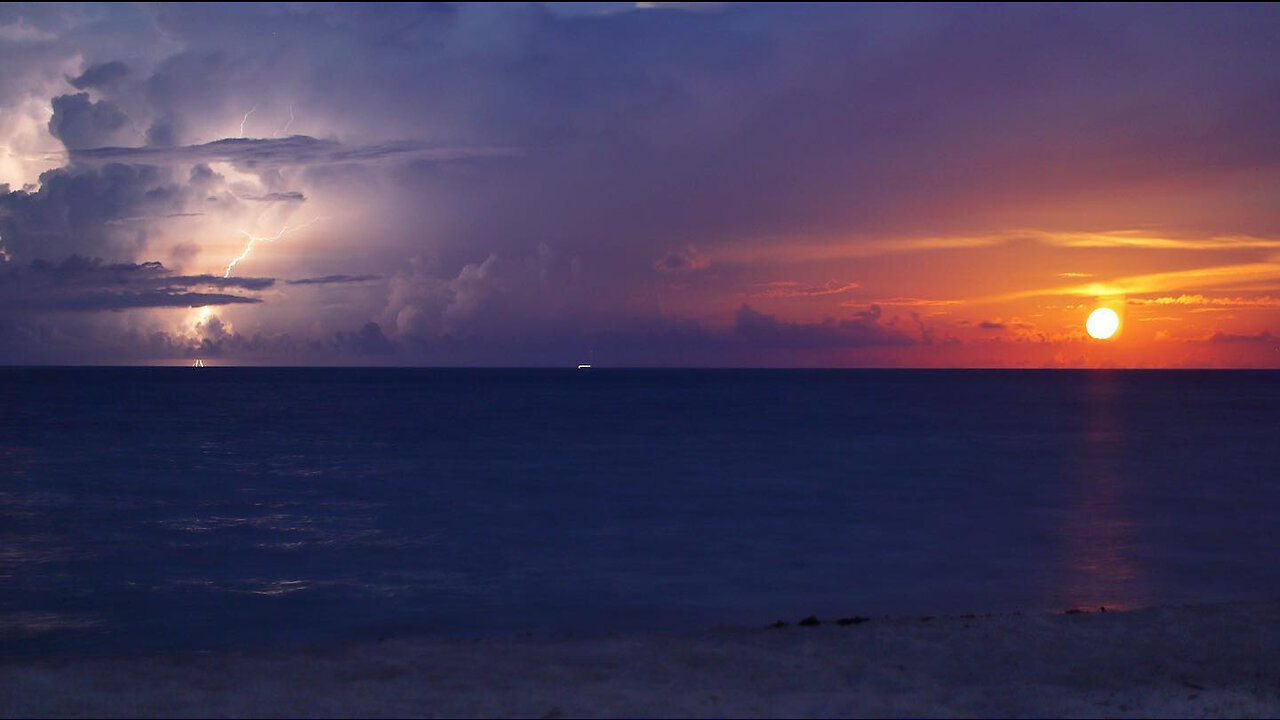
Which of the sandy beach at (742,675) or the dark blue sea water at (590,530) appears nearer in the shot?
the sandy beach at (742,675)

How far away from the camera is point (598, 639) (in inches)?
457

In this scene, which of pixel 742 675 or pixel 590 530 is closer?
pixel 742 675

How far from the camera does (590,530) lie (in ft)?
82.2

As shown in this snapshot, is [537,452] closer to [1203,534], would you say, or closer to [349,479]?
[349,479]

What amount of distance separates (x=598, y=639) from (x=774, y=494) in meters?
21.2

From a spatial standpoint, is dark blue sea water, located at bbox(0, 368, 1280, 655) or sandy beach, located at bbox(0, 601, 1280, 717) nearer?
sandy beach, located at bbox(0, 601, 1280, 717)

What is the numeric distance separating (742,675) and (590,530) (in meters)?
15.3

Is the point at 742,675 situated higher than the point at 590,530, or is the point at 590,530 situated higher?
the point at 742,675

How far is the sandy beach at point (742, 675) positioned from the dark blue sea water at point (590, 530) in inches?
140

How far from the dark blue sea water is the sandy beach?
11.6 ft

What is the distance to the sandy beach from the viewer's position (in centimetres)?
876

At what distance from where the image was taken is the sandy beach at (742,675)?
876cm

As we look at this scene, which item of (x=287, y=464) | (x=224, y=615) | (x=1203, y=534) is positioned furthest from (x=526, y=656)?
(x=287, y=464)

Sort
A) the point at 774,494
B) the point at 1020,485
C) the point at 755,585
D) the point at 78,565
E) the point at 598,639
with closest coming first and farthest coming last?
the point at 598,639 → the point at 755,585 → the point at 78,565 → the point at 774,494 → the point at 1020,485
